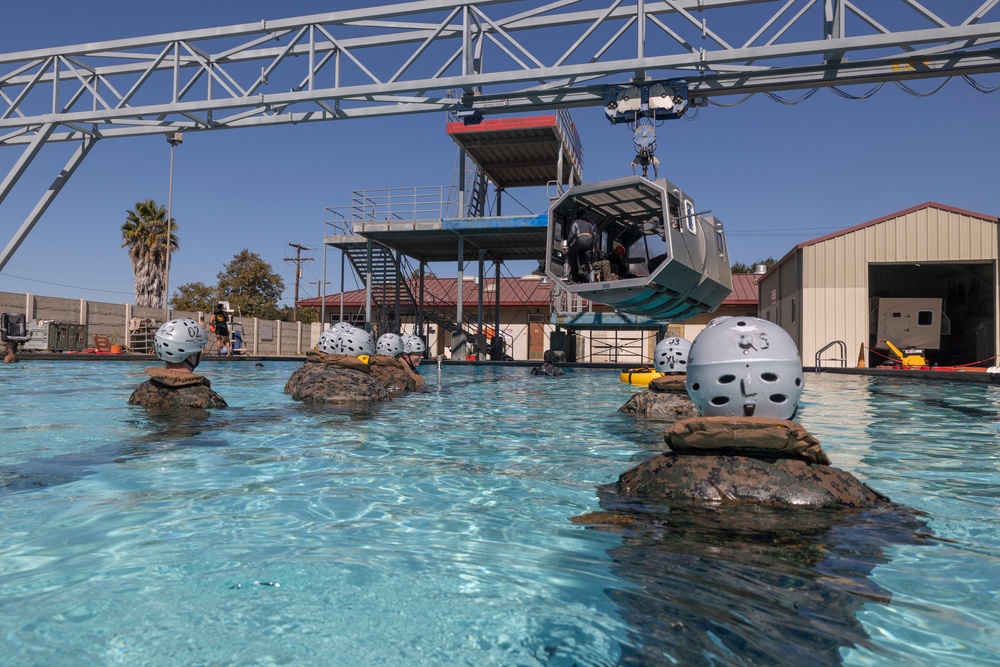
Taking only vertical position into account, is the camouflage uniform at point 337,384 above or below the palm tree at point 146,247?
below

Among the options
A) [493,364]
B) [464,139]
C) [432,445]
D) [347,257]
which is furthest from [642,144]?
[347,257]

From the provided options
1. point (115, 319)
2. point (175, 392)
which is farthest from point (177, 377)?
point (115, 319)

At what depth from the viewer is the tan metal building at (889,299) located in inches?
965

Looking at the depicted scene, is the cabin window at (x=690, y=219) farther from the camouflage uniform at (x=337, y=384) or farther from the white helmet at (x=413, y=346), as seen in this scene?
the white helmet at (x=413, y=346)

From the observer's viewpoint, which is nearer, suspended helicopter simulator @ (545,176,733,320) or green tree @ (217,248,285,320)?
suspended helicopter simulator @ (545,176,733,320)

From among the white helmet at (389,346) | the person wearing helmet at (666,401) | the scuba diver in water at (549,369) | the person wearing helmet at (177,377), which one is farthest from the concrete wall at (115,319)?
the person wearing helmet at (666,401)

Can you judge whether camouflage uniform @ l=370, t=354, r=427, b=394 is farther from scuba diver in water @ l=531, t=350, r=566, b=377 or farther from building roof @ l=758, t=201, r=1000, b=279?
building roof @ l=758, t=201, r=1000, b=279

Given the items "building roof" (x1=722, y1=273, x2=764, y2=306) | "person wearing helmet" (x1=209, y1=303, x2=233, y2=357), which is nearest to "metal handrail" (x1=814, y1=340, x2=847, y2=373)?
"building roof" (x1=722, y1=273, x2=764, y2=306)

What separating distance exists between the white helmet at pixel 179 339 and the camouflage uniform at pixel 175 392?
24 cm

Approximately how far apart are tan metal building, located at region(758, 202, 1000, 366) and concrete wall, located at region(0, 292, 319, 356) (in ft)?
77.7

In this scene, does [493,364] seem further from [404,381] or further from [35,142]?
[35,142]

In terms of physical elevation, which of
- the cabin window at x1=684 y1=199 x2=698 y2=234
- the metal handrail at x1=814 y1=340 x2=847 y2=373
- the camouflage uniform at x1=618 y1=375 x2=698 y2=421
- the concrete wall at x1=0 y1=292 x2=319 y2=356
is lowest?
the camouflage uniform at x1=618 y1=375 x2=698 y2=421

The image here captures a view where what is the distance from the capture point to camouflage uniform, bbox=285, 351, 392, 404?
11633mm

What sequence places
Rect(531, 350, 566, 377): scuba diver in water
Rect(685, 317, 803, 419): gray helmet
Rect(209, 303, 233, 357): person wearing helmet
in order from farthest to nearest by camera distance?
Rect(209, 303, 233, 357): person wearing helmet → Rect(531, 350, 566, 377): scuba diver in water → Rect(685, 317, 803, 419): gray helmet
